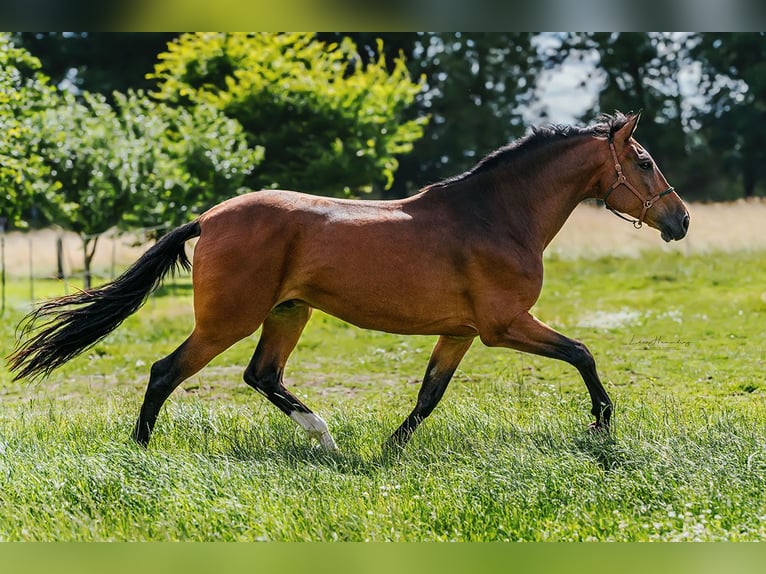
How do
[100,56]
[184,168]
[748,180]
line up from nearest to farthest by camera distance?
[184,168] < [100,56] < [748,180]

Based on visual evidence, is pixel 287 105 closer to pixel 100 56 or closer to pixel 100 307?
pixel 100 307

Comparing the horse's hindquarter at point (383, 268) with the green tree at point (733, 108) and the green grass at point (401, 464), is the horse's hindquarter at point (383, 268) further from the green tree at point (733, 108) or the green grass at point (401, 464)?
the green tree at point (733, 108)

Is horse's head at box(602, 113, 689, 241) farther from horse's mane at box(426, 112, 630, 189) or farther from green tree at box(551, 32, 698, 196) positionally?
green tree at box(551, 32, 698, 196)

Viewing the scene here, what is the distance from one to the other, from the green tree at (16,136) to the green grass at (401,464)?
2497 millimetres

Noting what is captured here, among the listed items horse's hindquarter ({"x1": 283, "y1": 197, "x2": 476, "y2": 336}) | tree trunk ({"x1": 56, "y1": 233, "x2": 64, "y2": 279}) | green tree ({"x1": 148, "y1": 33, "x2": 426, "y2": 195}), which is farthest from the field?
tree trunk ({"x1": 56, "y1": 233, "x2": 64, "y2": 279})

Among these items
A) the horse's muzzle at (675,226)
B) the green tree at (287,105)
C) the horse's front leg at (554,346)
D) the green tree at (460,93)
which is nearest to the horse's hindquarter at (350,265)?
the horse's front leg at (554,346)

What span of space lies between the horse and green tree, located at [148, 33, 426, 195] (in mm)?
10639

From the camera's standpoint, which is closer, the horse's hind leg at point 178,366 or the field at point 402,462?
the field at point 402,462

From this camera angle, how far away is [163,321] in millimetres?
12875

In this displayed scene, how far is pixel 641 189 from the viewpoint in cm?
595

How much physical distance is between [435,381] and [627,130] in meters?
2.17

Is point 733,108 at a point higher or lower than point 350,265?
higher

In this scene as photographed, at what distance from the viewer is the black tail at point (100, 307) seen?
236 inches

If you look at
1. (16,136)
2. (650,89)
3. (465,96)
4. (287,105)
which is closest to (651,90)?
(650,89)
